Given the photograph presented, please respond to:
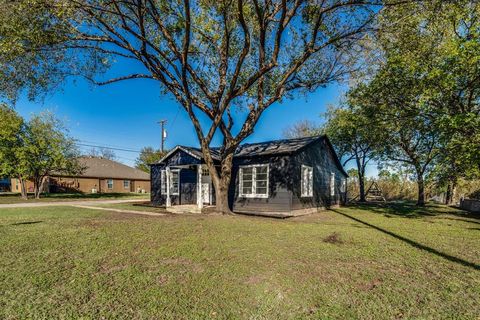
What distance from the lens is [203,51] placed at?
11812 millimetres

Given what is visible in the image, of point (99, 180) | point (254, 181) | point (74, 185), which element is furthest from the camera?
point (99, 180)

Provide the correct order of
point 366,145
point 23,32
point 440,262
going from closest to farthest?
point 440,262, point 23,32, point 366,145

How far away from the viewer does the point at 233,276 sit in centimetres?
423

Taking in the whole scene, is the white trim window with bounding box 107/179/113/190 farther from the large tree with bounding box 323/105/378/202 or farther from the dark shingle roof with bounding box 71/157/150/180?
the large tree with bounding box 323/105/378/202

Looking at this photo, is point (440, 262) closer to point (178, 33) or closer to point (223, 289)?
point (223, 289)

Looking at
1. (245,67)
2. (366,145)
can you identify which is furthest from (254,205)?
(366,145)

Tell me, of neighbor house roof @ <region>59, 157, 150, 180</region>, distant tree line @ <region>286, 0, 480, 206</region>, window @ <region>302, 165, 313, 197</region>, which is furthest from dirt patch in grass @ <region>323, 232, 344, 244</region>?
neighbor house roof @ <region>59, 157, 150, 180</region>

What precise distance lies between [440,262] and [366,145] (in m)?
22.6

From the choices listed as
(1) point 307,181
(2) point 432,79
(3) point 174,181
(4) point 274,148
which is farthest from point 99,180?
(2) point 432,79

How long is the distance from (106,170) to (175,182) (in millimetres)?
27171

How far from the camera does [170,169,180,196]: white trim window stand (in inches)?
647

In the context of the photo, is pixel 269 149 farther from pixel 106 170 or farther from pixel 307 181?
pixel 106 170

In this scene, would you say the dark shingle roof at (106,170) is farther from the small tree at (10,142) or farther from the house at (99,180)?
the small tree at (10,142)

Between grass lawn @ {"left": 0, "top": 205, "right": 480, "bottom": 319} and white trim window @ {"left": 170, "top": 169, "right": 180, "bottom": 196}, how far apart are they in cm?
915
